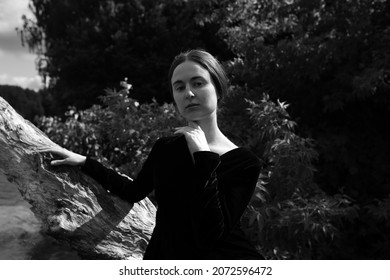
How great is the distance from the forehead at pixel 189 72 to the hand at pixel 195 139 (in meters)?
0.22

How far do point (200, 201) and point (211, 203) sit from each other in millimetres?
43

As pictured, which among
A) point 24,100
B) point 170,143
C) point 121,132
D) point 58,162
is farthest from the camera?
point 24,100

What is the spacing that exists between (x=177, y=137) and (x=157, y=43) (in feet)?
54.4

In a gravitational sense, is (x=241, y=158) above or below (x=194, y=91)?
below

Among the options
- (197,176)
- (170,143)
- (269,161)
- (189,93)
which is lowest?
(197,176)

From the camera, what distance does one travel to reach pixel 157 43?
60.3ft

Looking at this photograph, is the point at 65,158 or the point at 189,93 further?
the point at 65,158

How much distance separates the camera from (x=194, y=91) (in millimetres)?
2076

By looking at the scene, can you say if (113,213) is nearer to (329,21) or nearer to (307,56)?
(307,56)

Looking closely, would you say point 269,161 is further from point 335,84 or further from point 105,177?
point 105,177

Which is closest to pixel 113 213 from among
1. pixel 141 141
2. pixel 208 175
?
pixel 208 175

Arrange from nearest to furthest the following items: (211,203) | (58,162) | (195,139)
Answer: (211,203), (195,139), (58,162)

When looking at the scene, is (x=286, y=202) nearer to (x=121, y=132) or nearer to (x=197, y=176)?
(x=121, y=132)

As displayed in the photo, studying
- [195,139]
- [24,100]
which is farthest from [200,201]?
[24,100]
